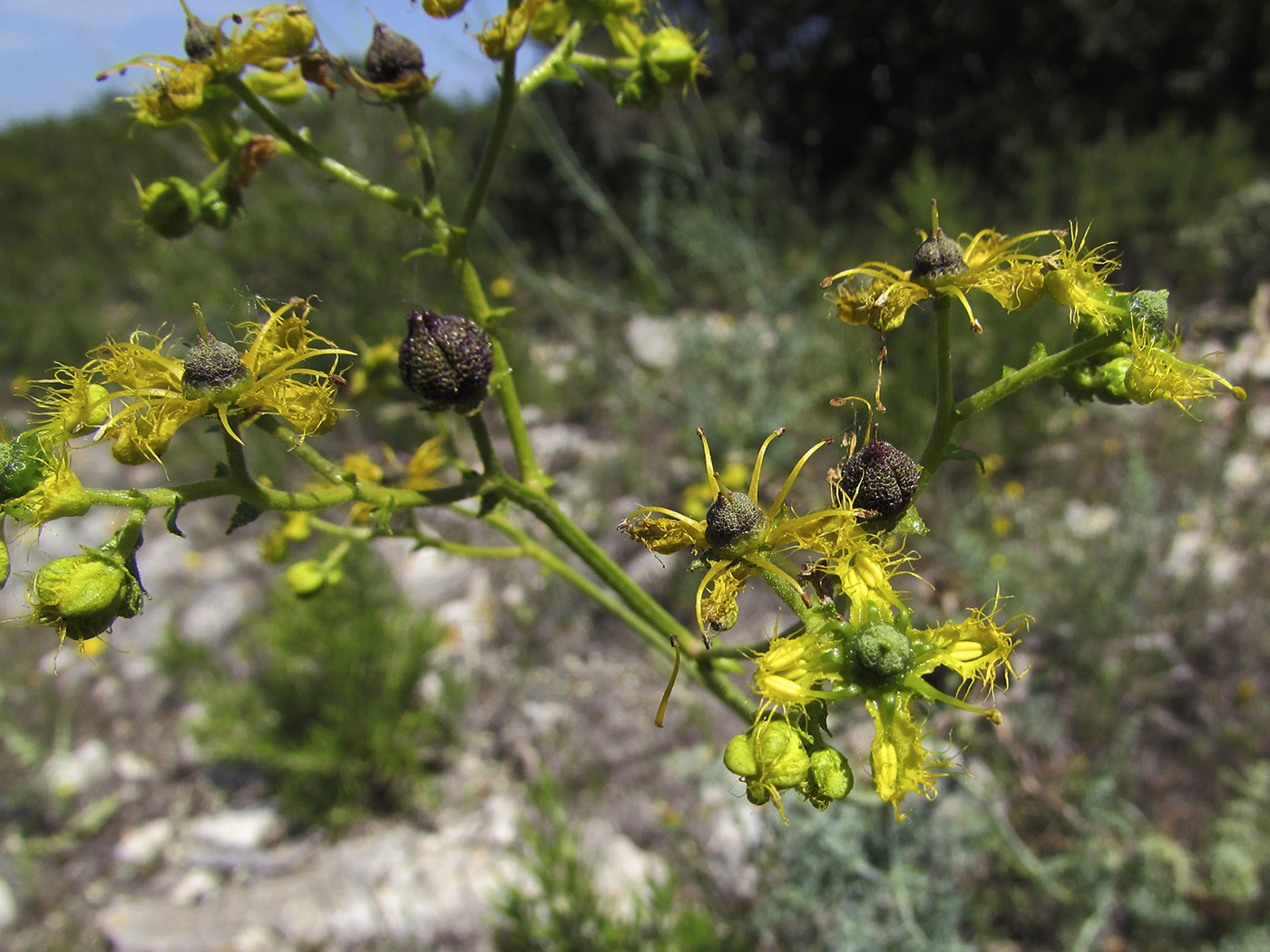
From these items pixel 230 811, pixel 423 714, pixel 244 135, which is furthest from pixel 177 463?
pixel 244 135

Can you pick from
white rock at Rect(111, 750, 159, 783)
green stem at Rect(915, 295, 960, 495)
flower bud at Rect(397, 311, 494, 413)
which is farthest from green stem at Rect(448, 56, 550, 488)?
white rock at Rect(111, 750, 159, 783)

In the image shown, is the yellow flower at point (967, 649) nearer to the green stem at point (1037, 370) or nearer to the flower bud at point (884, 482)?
the flower bud at point (884, 482)

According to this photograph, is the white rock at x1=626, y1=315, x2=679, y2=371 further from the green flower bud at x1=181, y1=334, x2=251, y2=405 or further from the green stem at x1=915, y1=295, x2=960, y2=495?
the green flower bud at x1=181, y1=334, x2=251, y2=405

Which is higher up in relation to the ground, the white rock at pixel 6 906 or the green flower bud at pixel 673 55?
the green flower bud at pixel 673 55

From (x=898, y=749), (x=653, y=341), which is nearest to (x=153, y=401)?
(x=898, y=749)

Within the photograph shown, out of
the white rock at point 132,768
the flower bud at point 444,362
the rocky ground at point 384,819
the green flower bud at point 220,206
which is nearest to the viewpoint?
the flower bud at point 444,362

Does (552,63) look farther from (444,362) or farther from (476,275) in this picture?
(444,362)

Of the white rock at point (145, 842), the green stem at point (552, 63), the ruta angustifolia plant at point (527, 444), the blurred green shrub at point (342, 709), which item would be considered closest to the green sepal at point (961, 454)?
the ruta angustifolia plant at point (527, 444)

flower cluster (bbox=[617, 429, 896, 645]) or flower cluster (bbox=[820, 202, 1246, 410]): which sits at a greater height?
flower cluster (bbox=[820, 202, 1246, 410])
